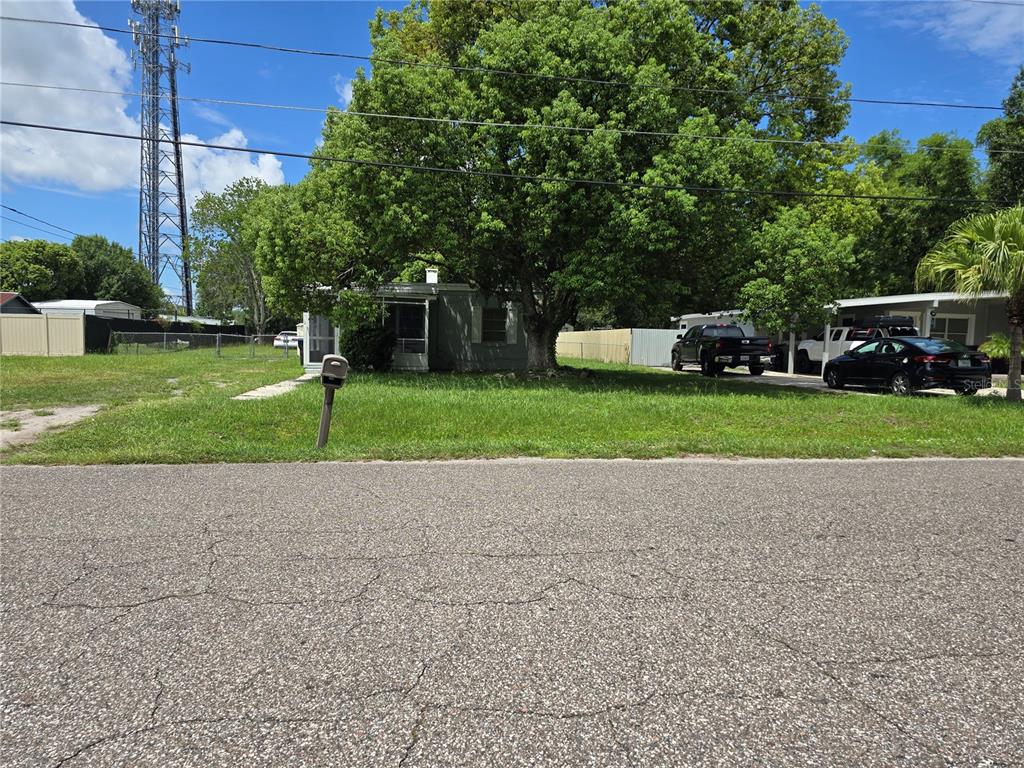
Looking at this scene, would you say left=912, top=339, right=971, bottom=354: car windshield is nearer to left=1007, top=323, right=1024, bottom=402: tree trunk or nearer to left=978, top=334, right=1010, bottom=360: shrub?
left=978, top=334, right=1010, bottom=360: shrub

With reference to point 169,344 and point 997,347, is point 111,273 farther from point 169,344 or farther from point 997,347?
point 997,347

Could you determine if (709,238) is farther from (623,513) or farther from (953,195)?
(953,195)

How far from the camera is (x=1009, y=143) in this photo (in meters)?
27.0

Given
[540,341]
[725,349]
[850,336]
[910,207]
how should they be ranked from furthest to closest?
1. [910,207]
2. [850,336]
3. [725,349]
4. [540,341]

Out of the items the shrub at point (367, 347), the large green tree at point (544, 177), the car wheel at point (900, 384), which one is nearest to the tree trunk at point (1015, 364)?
the car wheel at point (900, 384)

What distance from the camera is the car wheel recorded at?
591 inches

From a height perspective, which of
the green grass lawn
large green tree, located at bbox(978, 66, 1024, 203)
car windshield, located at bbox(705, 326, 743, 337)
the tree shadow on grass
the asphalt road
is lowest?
the asphalt road

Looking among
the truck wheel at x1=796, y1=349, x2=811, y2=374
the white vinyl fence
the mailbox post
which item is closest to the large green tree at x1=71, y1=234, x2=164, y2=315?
the white vinyl fence

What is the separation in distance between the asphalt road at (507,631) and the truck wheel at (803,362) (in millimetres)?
20300

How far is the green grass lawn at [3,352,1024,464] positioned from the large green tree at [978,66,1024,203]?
71.3 feet

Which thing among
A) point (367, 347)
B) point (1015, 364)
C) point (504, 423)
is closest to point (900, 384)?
point (1015, 364)

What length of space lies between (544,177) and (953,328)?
20.5 meters

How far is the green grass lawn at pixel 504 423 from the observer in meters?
7.96

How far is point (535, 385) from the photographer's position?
16047mm
